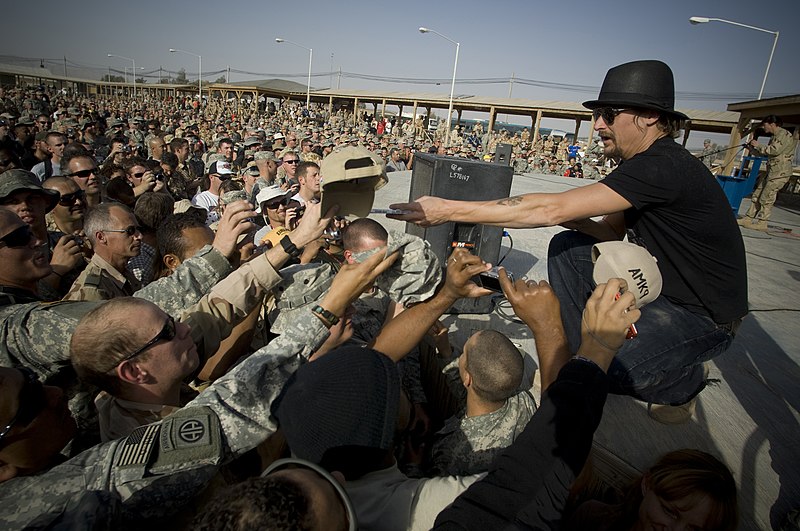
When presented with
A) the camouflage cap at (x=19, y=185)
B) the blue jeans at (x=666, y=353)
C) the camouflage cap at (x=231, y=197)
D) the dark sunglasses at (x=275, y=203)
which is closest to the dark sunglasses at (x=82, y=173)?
the camouflage cap at (x=231, y=197)

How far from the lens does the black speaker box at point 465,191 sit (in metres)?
4.61

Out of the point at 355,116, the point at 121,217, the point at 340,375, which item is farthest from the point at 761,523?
the point at 355,116

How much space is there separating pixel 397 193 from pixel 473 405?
804cm

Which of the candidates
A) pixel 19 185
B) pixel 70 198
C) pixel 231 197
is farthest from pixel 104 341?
pixel 231 197

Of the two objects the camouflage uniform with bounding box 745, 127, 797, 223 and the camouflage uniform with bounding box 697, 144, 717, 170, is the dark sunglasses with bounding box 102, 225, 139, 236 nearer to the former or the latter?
the camouflage uniform with bounding box 697, 144, 717, 170

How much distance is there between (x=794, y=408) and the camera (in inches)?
120

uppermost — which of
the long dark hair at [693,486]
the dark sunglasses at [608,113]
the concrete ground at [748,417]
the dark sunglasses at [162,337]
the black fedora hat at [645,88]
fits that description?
the black fedora hat at [645,88]

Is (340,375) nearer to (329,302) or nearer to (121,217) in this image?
(329,302)

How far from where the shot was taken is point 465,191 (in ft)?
15.4

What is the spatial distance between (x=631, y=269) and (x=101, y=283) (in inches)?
126

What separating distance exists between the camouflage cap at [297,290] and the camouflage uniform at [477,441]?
115 centimetres

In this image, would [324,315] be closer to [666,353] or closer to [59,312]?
[59,312]

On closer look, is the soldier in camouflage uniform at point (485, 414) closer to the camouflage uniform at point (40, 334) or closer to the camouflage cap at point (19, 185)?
the camouflage uniform at point (40, 334)

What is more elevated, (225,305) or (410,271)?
(410,271)
